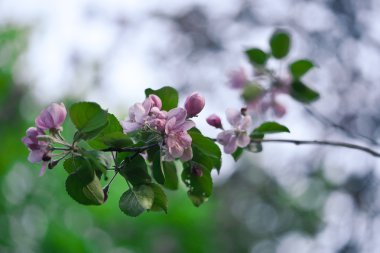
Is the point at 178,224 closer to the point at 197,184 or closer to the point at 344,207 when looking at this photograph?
the point at 344,207

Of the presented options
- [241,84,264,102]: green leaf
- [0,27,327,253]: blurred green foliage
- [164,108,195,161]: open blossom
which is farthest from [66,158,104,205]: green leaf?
[0,27,327,253]: blurred green foliage

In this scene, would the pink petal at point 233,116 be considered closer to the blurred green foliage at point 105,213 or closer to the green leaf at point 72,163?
the green leaf at point 72,163

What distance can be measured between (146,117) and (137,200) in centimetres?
13

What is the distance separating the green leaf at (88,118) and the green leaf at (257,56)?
2.10 feet

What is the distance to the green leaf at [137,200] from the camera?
85 centimetres

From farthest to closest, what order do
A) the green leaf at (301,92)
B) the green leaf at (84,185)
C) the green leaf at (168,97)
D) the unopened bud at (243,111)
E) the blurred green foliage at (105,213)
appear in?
the blurred green foliage at (105,213) → the green leaf at (301,92) → the unopened bud at (243,111) → the green leaf at (168,97) → the green leaf at (84,185)

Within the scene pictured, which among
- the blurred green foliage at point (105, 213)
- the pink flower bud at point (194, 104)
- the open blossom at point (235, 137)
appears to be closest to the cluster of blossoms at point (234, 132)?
the open blossom at point (235, 137)

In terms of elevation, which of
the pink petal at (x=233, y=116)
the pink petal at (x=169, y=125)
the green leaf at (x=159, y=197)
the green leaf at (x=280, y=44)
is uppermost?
the pink petal at (x=169, y=125)

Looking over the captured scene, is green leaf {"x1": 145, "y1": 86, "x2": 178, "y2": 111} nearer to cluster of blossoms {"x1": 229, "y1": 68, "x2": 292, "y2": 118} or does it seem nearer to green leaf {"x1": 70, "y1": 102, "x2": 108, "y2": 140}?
green leaf {"x1": 70, "y1": 102, "x2": 108, "y2": 140}

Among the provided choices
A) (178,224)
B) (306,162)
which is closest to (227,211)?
(178,224)

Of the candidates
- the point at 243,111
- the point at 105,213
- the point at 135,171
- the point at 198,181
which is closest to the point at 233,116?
the point at 243,111

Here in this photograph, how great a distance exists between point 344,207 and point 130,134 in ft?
11.0

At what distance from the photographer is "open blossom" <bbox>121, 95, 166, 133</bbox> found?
2.81 feet

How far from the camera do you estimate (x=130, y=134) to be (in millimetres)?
850
